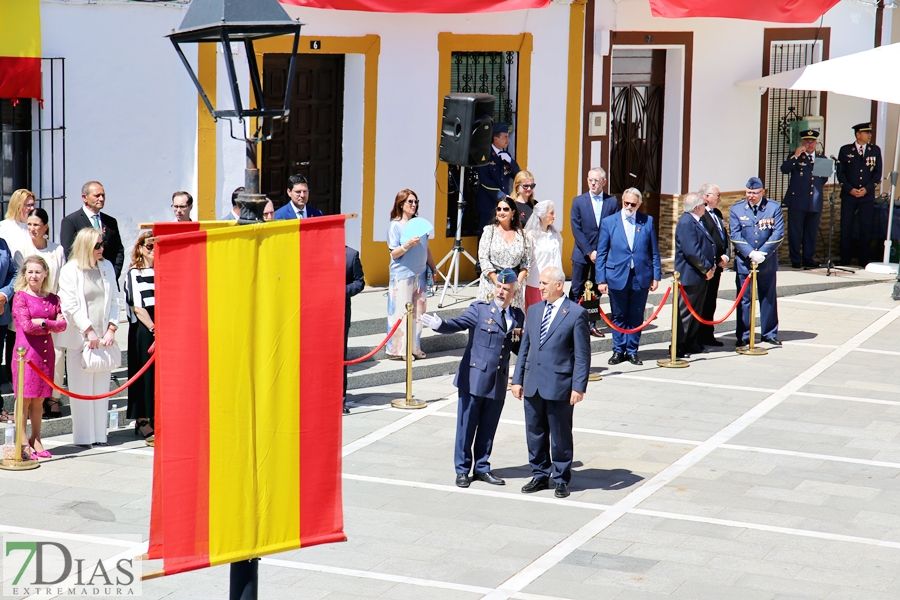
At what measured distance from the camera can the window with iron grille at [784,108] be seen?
778 inches

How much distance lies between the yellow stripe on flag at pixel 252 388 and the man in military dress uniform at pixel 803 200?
15097 mm

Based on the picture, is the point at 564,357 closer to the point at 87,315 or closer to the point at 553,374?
the point at 553,374

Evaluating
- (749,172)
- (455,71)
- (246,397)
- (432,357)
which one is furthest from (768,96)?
(246,397)

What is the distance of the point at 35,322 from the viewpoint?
1030 centimetres

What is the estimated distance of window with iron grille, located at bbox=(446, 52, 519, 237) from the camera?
16703mm

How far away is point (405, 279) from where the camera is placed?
13297mm

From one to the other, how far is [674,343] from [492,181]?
3.31m

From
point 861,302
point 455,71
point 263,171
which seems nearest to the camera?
point 263,171

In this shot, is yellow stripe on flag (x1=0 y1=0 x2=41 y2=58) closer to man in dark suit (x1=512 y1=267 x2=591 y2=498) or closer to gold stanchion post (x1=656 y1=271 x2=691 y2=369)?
man in dark suit (x1=512 y1=267 x2=591 y2=498)

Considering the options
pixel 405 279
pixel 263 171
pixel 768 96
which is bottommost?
pixel 405 279

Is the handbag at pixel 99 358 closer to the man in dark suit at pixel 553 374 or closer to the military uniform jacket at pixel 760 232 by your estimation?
the man in dark suit at pixel 553 374

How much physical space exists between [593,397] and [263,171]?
5.09m

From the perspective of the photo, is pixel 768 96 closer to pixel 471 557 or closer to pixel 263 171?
pixel 263 171

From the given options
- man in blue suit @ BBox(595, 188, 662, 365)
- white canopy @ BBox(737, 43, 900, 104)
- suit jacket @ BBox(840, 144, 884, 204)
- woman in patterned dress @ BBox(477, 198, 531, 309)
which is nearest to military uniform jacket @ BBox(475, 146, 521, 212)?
man in blue suit @ BBox(595, 188, 662, 365)
